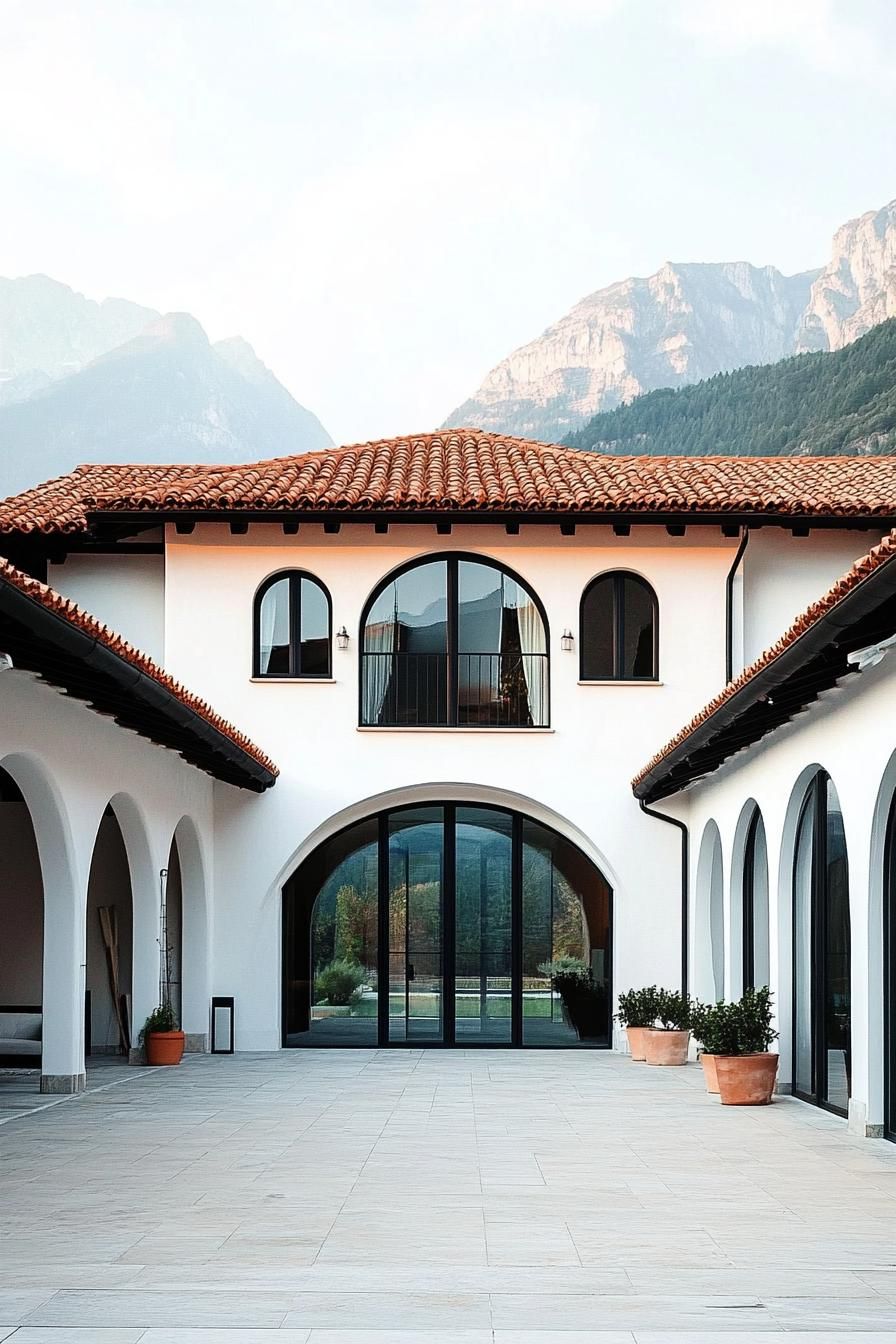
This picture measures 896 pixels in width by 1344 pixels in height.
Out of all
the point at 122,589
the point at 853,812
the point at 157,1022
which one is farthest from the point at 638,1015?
the point at 122,589

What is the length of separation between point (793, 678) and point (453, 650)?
9486 millimetres

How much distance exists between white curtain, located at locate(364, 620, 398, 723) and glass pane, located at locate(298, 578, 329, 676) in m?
0.54

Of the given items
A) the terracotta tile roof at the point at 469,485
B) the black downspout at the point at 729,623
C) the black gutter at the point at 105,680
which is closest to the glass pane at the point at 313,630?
the terracotta tile roof at the point at 469,485

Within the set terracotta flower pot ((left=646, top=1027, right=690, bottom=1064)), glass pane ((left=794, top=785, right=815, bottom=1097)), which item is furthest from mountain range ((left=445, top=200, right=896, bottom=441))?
glass pane ((left=794, top=785, right=815, bottom=1097))

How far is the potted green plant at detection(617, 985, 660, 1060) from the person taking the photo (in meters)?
18.7

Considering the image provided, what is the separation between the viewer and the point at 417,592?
2094cm

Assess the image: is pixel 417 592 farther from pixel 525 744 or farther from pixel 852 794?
pixel 852 794

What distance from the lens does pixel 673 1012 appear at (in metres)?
18.2

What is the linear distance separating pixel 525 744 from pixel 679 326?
106m

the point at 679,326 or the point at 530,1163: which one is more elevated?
the point at 679,326

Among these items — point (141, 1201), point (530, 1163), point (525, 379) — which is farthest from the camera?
point (525, 379)

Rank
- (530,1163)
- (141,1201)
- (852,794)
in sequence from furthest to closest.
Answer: (852,794)
(530,1163)
(141,1201)

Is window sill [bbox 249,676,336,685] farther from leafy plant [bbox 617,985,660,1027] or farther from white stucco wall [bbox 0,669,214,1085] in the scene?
leafy plant [bbox 617,985,660,1027]

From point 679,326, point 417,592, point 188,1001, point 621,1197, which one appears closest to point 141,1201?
point 621,1197
